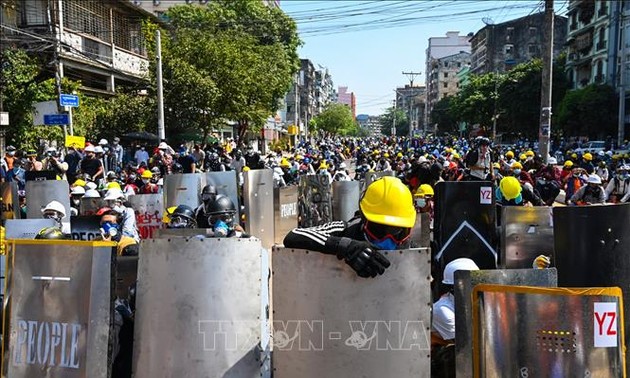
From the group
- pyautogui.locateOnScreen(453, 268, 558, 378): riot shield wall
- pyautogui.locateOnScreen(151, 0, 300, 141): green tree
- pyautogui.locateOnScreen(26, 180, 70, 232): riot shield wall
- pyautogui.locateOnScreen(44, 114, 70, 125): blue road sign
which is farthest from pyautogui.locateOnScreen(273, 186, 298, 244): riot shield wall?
pyautogui.locateOnScreen(151, 0, 300, 141): green tree

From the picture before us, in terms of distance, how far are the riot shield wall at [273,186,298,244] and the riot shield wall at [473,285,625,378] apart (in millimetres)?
7825

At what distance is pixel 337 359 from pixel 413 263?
0.70 metres

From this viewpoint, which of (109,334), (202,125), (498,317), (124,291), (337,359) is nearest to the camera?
(498,317)

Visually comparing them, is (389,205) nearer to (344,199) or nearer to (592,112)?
(344,199)

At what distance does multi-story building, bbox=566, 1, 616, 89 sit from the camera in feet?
156

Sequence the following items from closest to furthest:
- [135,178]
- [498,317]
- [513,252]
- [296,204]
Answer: [498,317] → [513,252] → [296,204] → [135,178]

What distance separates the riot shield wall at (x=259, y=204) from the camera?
9633 mm

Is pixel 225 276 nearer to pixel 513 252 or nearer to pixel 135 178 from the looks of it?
pixel 513 252

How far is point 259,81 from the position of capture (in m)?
28.8

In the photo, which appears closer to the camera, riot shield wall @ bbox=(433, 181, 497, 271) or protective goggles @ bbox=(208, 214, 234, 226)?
protective goggles @ bbox=(208, 214, 234, 226)

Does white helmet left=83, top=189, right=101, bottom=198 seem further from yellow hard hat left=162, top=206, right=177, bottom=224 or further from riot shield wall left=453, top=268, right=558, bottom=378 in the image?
riot shield wall left=453, top=268, right=558, bottom=378

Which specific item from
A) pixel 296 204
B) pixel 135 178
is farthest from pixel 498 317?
pixel 135 178

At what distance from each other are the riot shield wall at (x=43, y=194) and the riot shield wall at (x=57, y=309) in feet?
18.2

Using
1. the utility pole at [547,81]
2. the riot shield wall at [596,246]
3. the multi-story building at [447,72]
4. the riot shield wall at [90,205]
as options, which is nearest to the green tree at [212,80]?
the utility pole at [547,81]
